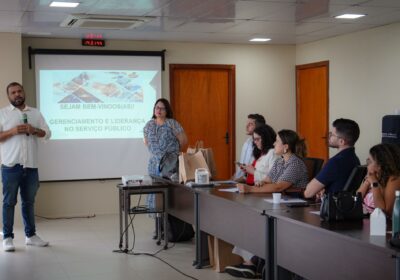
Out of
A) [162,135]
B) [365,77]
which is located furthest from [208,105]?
[162,135]

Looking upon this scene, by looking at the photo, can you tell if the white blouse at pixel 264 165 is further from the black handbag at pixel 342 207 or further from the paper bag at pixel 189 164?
the black handbag at pixel 342 207

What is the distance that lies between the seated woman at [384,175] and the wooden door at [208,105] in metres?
5.34

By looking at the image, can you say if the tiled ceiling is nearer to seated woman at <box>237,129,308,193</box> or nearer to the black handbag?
seated woman at <box>237,129,308,193</box>

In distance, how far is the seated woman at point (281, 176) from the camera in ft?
15.8

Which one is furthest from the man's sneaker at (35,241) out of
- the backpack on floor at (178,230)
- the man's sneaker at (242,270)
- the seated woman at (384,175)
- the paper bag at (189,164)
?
the seated woman at (384,175)

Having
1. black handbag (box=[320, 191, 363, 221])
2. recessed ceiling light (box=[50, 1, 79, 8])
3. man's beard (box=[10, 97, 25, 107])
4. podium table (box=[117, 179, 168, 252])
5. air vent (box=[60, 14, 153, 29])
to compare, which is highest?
recessed ceiling light (box=[50, 1, 79, 8])

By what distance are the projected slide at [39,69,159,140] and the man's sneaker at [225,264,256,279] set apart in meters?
3.86

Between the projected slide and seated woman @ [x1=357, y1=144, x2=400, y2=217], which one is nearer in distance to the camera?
seated woman @ [x1=357, y1=144, x2=400, y2=217]

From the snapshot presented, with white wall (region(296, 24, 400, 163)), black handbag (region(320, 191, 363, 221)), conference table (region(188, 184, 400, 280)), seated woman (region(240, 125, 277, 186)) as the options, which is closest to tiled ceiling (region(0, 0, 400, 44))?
white wall (region(296, 24, 400, 163))

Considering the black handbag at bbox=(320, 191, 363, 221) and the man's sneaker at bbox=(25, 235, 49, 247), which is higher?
the black handbag at bbox=(320, 191, 363, 221)

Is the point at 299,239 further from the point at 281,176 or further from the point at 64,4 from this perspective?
the point at 64,4

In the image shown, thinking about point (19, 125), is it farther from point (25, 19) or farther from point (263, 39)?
point (263, 39)

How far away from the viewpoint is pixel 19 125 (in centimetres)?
592

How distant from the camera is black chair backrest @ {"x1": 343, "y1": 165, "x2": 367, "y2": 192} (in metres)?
4.08
